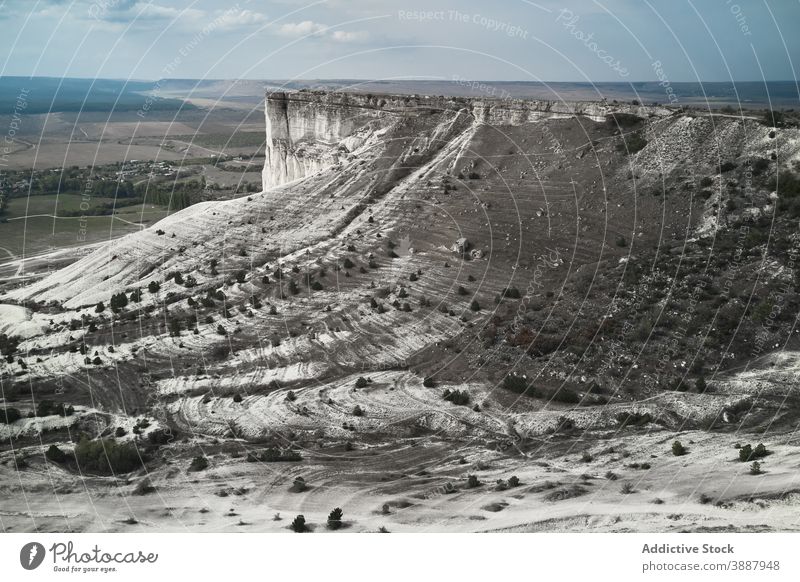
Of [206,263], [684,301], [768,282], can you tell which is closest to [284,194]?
[206,263]

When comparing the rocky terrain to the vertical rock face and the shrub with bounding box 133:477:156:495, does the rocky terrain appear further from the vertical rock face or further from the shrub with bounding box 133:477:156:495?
the vertical rock face

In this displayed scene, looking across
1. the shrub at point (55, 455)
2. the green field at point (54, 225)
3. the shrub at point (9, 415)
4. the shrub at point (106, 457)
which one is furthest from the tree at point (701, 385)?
the green field at point (54, 225)

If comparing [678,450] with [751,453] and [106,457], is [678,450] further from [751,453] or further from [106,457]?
[106,457]

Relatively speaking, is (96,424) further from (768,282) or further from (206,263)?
(768,282)


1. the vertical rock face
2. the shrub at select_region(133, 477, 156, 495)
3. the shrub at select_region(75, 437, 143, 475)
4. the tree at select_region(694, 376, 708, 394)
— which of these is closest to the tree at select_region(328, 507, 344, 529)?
the shrub at select_region(133, 477, 156, 495)

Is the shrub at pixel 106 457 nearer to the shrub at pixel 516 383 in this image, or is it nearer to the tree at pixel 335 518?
the tree at pixel 335 518

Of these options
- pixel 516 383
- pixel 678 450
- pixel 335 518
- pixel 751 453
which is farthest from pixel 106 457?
pixel 751 453
